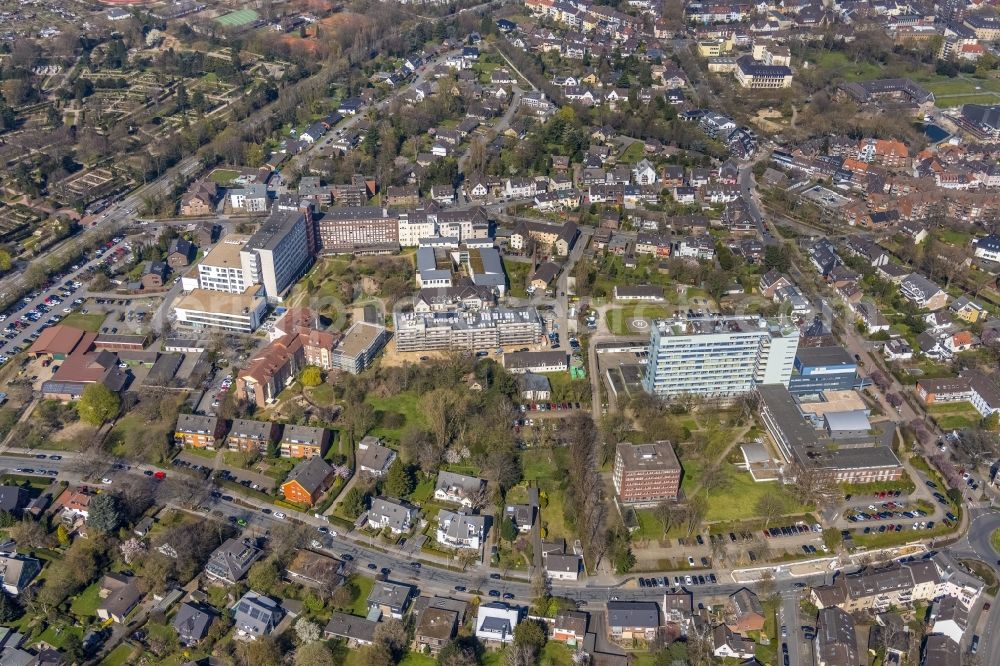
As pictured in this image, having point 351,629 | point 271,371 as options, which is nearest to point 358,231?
point 271,371

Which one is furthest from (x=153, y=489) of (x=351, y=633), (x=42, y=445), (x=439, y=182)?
(x=439, y=182)


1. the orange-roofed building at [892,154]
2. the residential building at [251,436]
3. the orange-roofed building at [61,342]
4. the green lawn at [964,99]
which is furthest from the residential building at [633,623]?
the green lawn at [964,99]

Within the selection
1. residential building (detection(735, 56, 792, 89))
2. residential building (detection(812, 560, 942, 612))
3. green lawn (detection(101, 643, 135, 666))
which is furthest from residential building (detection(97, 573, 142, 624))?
residential building (detection(735, 56, 792, 89))

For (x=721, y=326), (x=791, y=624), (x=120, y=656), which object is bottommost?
(x=120, y=656)

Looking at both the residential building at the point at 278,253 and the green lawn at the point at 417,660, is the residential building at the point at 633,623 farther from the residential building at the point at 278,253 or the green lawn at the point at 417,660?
the residential building at the point at 278,253

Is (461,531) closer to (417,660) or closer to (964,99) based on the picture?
(417,660)
